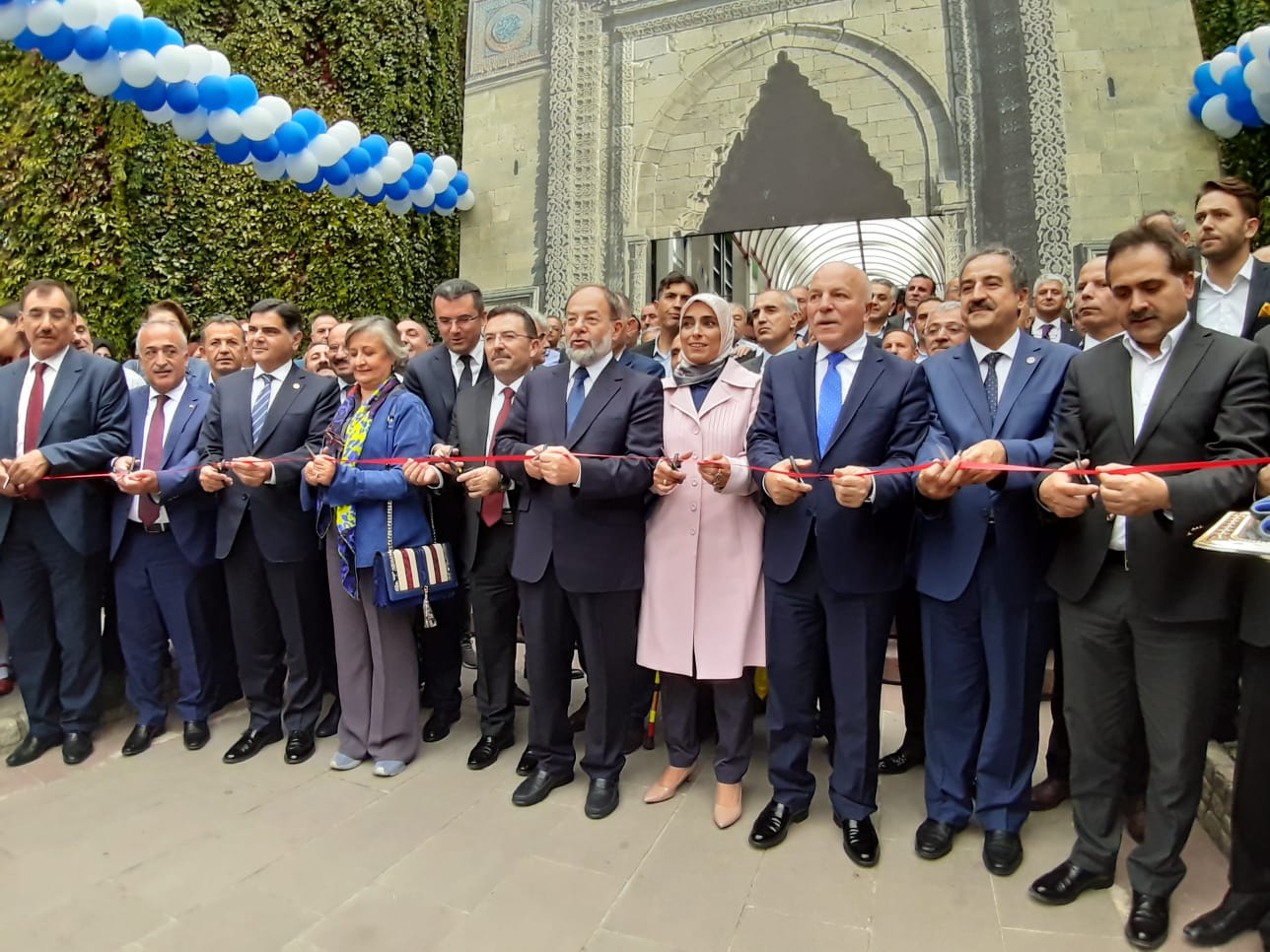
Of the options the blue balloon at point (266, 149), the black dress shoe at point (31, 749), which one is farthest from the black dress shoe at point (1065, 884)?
the blue balloon at point (266, 149)

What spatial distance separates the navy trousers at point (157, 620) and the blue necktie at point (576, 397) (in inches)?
91.2

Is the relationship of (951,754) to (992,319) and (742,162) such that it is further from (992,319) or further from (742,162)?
(742,162)

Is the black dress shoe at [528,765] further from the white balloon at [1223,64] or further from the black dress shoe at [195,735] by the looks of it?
the white balloon at [1223,64]

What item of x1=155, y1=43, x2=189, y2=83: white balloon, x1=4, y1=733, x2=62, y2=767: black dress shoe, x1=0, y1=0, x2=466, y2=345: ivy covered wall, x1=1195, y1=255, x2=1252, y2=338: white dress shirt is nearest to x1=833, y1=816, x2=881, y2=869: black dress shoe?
x1=1195, y1=255, x2=1252, y2=338: white dress shirt

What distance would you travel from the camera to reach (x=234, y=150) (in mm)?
7277

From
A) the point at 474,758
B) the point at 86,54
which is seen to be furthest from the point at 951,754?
the point at 86,54

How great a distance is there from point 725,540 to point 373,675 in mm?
1906

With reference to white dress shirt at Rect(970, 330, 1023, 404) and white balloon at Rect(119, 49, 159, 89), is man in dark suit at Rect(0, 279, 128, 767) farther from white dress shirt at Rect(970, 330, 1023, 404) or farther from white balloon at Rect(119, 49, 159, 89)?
white dress shirt at Rect(970, 330, 1023, 404)

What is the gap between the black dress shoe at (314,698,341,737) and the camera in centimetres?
409

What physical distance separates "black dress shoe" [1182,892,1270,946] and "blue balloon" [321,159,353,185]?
911 cm

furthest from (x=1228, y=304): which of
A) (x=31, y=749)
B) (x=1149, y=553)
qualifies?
(x=31, y=749)

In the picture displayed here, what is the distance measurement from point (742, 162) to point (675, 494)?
714 cm

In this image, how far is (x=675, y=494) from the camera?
10.9 feet

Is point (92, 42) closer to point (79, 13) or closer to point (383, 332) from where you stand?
point (79, 13)
